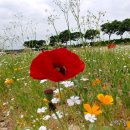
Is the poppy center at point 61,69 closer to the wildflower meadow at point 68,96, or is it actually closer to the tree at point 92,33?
the wildflower meadow at point 68,96

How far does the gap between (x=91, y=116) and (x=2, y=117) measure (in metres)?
2.63

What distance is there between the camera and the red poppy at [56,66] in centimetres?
151

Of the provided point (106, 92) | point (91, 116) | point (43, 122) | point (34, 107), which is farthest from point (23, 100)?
point (91, 116)

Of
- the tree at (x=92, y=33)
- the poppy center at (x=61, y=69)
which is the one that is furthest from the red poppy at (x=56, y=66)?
the tree at (x=92, y=33)

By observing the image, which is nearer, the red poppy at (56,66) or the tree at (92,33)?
the red poppy at (56,66)

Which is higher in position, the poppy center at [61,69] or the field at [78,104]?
the poppy center at [61,69]

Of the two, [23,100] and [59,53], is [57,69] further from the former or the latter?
[23,100]

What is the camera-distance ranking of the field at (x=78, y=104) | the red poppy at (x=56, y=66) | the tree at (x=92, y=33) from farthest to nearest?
the tree at (x=92, y=33), the field at (x=78, y=104), the red poppy at (x=56, y=66)

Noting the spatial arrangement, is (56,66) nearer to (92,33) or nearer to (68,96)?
(68,96)

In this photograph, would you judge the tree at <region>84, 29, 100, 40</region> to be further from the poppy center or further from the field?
the poppy center

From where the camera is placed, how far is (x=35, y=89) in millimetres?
4422

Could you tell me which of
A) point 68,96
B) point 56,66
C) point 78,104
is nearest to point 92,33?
point 68,96

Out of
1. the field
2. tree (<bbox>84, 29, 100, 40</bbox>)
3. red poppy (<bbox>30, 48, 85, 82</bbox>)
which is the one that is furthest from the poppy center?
tree (<bbox>84, 29, 100, 40</bbox>)

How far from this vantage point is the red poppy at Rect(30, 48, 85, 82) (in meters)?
1.51
